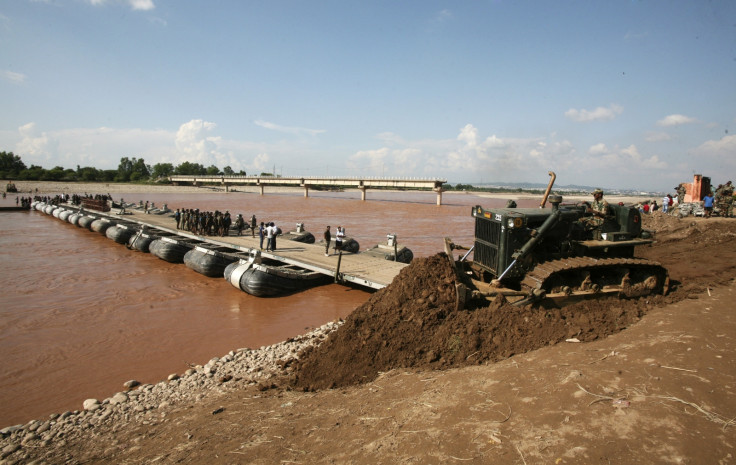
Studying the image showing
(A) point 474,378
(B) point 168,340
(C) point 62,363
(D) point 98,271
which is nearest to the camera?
(A) point 474,378

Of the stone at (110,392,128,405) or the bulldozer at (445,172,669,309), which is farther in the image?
the bulldozer at (445,172,669,309)

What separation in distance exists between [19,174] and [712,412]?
11333 cm

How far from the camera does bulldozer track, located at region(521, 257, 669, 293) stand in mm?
6680

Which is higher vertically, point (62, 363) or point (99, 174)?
point (99, 174)

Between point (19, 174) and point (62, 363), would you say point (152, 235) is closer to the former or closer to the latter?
point (62, 363)

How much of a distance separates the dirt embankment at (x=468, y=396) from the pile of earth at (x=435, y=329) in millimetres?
21

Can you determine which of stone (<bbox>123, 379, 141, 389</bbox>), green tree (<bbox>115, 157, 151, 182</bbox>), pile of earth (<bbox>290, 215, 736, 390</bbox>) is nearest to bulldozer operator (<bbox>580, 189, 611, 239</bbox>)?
pile of earth (<bbox>290, 215, 736, 390</bbox>)

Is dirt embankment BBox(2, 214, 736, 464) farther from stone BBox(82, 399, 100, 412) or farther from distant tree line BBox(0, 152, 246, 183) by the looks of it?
distant tree line BBox(0, 152, 246, 183)

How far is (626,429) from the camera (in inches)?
145

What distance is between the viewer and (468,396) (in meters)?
4.72

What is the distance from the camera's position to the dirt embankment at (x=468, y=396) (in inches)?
146

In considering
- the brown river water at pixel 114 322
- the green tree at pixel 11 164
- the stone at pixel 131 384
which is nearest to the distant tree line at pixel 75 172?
the green tree at pixel 11 164

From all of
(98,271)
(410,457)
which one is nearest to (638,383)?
(410,457)

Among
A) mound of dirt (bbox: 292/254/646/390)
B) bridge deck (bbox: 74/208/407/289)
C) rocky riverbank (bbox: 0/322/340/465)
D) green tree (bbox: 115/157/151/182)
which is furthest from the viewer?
green tree (bbox: 115/157/151/182)
